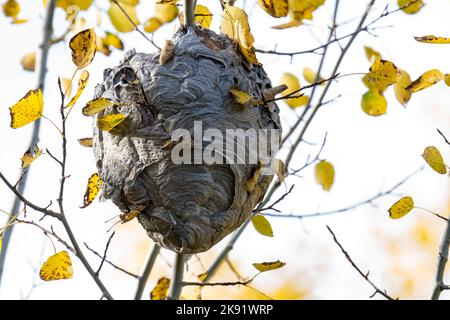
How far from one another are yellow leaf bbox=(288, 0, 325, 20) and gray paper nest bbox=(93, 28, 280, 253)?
588 millimetres

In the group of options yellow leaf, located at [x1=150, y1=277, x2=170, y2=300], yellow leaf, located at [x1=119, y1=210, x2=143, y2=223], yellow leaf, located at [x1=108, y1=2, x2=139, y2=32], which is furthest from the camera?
yellow leaf, located at [x1=108, y1=2, x2=139, y2=32]

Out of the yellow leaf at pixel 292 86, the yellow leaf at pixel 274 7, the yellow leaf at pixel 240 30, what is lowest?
the yellow leaf at pixel 240 30

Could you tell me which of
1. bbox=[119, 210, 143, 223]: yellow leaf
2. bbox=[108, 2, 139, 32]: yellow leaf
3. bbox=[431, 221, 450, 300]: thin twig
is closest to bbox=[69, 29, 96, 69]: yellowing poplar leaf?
bbox=[119, 210, 143, 223]: yellow leaf

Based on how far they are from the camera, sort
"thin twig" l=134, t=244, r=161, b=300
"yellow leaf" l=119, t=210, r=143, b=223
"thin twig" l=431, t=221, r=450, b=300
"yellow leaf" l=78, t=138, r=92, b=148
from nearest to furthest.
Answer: "yellow leaf" l=119, t=210, r=143, b=223 < "thin twig" l=431, t=221, r=450, b=300 < "yellow leaf" l=78, t=138, r=92, b=148 < "thin twig" l=134, t=244, r=161, b=300

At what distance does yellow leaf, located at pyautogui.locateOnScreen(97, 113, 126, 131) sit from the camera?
260cm

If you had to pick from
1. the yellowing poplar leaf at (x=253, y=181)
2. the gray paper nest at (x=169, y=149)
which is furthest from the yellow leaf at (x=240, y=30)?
the yellowing poplar leaf at (x=253, y=181)

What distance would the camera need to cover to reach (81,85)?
101 inches

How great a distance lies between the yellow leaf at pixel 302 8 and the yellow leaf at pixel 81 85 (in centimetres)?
115

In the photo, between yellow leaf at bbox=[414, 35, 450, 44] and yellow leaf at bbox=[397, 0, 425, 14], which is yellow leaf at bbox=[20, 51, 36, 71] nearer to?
yellow leaf at bbox=[397, 0, 425, 14]

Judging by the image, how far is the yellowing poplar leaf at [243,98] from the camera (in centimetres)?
277

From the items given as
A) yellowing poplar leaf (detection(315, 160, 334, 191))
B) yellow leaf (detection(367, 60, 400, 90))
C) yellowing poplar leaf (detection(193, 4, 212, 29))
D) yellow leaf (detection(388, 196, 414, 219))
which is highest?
yellowing poplar leaf (detection(193, 4, 212, 29))

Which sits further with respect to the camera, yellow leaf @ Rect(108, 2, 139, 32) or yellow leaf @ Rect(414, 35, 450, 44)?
yellow leaf @ Rect(108, 2, 139, 32)

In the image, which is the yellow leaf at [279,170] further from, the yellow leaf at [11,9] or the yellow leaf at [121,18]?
the yellow leaf at [11,9]
